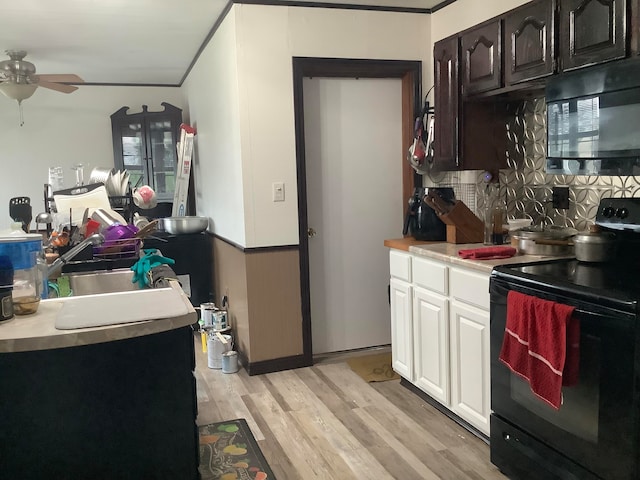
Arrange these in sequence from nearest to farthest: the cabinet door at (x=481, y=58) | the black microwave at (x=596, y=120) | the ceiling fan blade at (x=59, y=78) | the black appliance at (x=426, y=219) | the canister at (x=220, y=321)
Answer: the black microwave at (x=596, y=120), the cabinet door at (x=481, y=58), the black appliance at (x=426, y=219), the canister at (x=220, y=321), the ceiling fan blade at (x=59, y=78)

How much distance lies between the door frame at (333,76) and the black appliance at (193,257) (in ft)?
5.37

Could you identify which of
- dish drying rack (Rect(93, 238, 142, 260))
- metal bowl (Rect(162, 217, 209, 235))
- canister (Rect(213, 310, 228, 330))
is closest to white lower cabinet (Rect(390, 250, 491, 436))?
canister (Rect(213, 310, 228, 330))

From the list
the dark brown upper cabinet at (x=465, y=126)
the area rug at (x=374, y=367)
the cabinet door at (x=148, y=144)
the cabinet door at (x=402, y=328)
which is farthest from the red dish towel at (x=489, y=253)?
the cabinet door at (x=148, y=144)

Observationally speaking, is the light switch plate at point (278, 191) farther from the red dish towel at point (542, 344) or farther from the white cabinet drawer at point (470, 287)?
the red dish towel at point (542, 344)

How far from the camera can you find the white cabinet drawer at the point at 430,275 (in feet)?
9.13

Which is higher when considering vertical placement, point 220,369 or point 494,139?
point 494,139

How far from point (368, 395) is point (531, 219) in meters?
1.34

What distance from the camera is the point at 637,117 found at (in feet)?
6.73

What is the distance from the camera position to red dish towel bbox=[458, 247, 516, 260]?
2.61 metres

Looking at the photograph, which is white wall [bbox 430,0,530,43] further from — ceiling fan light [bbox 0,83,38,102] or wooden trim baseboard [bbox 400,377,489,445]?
ceiling fan light [bbox 0,83,38,102]

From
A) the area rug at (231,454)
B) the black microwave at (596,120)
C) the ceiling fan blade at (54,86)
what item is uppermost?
the ceiling fan blade at (54,86)

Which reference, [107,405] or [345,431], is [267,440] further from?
[107,405]

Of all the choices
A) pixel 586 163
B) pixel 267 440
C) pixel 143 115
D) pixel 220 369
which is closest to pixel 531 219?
pixel 586 163

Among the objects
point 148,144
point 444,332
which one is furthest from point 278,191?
point 148,144
